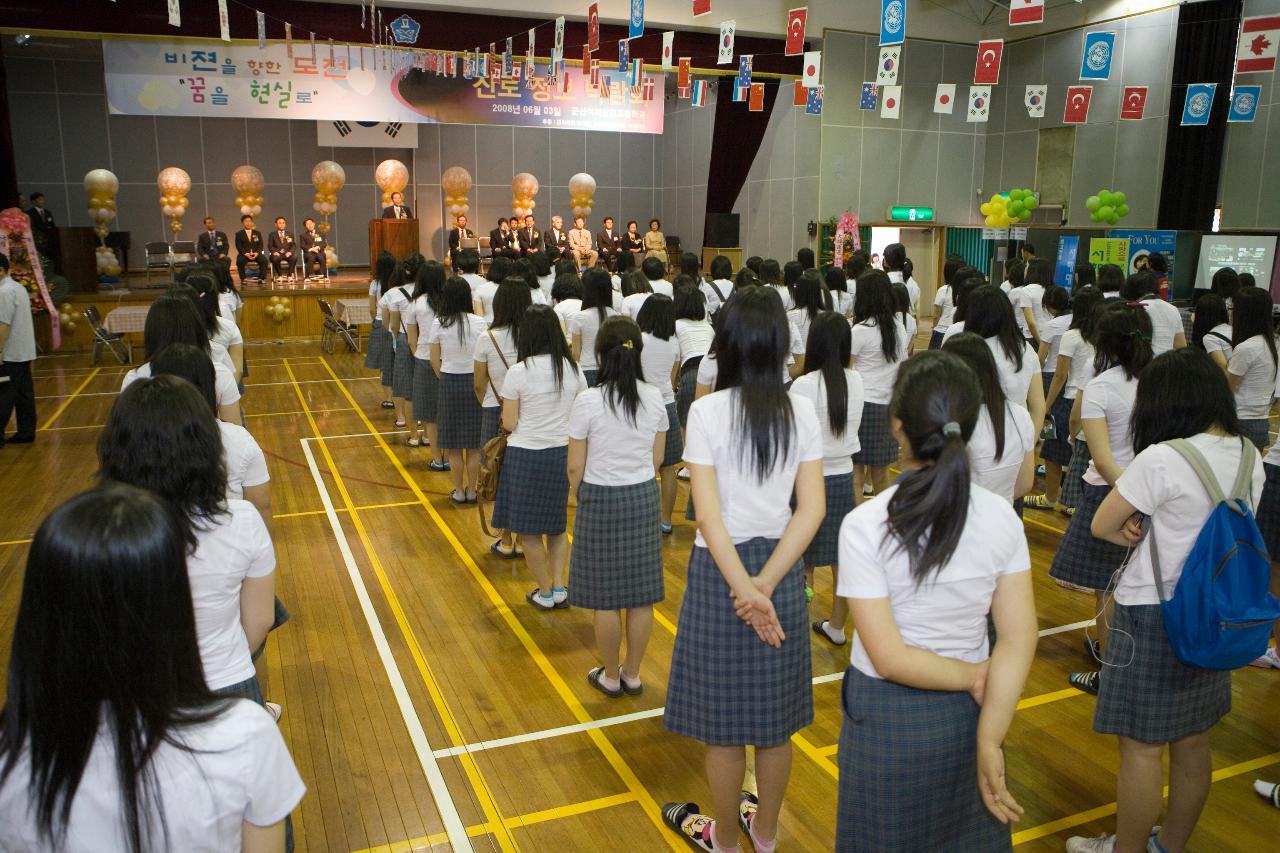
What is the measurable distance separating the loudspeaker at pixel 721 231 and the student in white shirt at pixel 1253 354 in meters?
12.7

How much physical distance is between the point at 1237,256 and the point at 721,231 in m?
7.84

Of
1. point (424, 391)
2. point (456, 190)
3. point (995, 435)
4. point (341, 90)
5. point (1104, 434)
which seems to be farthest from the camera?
point (456, 190)

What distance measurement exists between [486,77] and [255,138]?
20.9ft

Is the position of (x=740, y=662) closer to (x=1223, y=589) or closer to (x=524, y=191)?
(x=1223, y=589)

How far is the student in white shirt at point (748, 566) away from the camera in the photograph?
2271 millimetres

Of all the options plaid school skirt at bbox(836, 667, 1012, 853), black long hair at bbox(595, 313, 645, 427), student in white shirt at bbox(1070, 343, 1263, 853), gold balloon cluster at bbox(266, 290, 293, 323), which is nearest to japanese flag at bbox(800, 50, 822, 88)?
gold balloon cluster at bbox(266, 290, 293, 323)

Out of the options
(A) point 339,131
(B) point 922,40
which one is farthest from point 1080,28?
(A) point 339,131

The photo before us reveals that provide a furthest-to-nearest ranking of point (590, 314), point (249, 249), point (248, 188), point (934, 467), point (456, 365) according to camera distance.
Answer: point (248, 188) < point (249, 249) < point (456, 365) < point (590, 314) < point (934, 467)

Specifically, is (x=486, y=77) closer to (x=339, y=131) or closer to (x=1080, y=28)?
(x=339, y=131)

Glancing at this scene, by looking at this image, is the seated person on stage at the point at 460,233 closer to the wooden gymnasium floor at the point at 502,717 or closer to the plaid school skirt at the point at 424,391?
the plaid school skirt at the point at 424,391

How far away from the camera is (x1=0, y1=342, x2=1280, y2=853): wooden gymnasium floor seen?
9.30 ft

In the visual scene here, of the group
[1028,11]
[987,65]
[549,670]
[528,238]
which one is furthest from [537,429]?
[528,238]

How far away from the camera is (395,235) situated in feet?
48.4

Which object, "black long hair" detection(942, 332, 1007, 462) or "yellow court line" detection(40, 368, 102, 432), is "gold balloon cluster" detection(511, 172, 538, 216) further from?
"black long hair" detection(942, 332, 1007, 462)
